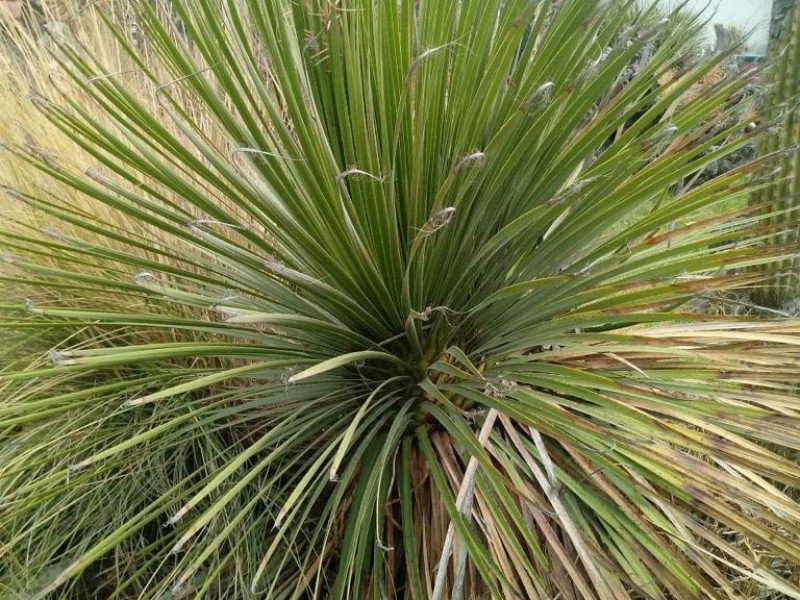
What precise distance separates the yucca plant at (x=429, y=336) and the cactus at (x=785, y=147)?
0.46 m

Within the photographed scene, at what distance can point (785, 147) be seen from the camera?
2199mm

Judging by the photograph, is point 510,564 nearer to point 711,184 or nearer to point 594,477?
point 594,477

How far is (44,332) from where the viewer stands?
2.09 metres

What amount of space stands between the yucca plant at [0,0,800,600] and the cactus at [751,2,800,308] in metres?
0.46

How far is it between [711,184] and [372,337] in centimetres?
86

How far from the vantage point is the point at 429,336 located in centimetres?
174

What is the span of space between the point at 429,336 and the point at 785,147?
51.5 inches

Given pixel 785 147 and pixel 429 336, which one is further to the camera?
pixel 785 147

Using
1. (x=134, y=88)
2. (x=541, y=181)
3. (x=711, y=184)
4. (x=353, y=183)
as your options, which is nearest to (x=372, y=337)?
(x=353, y=183)

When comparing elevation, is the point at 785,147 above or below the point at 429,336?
above

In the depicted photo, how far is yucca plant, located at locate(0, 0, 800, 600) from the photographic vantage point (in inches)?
56.6

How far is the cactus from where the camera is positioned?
221cm

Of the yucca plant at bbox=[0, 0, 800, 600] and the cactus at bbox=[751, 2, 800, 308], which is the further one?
the cactus at bbox=[751, 2, 800, 308]

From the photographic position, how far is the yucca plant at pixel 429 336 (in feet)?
4.72
